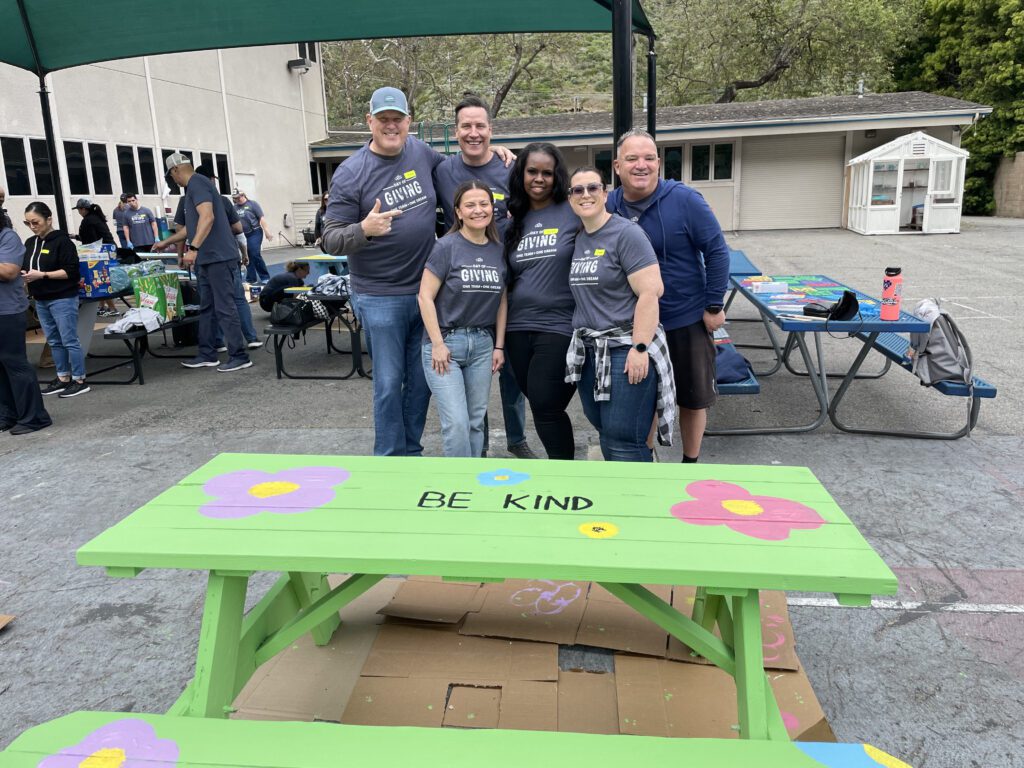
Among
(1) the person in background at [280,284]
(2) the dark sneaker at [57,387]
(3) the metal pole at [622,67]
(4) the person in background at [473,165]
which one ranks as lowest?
(2) the dark sneaker at [57,387]

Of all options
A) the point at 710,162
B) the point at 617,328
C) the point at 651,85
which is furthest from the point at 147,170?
the point at 617,328

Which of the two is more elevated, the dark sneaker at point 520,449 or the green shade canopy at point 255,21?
the green shade canopy at point 255,21

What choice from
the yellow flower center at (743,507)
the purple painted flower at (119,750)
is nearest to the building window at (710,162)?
the yellow flower center at (743,507)

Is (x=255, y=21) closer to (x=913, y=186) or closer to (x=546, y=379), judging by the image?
(x=546, y=379)

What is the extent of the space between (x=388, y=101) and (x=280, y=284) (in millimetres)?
4781

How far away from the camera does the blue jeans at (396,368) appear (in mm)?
3783

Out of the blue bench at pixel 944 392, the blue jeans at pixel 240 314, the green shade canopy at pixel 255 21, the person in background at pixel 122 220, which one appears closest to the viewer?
the blue bench at pixel 944 392

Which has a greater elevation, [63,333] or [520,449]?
[63,333]

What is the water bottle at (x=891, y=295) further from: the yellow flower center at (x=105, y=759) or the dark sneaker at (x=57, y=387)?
the dark sneaker at (x=57, y=387)

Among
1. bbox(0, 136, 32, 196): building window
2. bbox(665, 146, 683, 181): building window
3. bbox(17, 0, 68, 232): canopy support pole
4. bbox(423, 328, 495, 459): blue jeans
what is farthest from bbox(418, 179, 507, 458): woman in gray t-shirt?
bbox(665, 146, 683, 181): building window

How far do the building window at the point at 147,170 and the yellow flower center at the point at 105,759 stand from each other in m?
18.4

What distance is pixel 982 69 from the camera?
2852cm

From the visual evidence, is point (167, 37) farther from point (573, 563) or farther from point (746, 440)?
point (573, 563)

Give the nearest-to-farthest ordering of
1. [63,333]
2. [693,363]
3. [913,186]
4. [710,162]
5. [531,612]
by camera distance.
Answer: [531,612]
[693,363]
[63,333]
[913,186]
[710,162]
